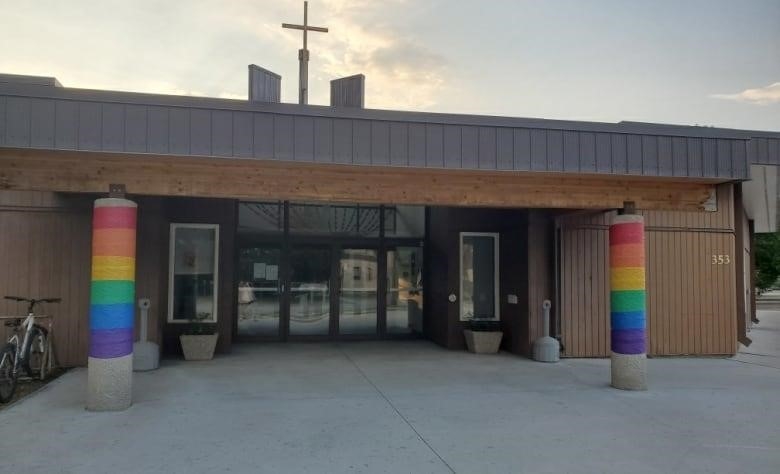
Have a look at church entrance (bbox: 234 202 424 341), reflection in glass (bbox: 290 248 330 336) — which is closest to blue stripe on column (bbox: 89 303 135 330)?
church entrance (bbox: 234 202 424 341)

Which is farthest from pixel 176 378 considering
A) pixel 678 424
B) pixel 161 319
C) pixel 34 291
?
pixel 678 424

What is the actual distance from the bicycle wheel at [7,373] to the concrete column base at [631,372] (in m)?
7.60

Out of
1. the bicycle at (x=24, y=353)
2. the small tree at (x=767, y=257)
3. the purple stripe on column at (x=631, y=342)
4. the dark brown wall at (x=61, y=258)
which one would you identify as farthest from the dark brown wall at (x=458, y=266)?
the small tree at (x=767, y=257)

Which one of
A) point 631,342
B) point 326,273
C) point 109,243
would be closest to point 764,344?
point 631,342

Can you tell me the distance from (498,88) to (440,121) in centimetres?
848

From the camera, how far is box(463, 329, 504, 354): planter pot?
10.7 m

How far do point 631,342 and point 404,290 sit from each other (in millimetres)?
5527

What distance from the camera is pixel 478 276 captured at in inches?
452

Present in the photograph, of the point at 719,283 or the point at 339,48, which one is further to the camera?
the point at 339,48

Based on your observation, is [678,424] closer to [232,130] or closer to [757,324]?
[232,130]

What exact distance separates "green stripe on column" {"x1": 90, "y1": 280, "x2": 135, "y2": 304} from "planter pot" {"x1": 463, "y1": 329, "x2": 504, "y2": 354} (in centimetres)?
624

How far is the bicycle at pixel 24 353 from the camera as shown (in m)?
6.77

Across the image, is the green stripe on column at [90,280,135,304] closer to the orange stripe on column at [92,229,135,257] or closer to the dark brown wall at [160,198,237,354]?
the orange stripe on column at [92,229,135,257]

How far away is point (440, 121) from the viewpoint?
6.86m
